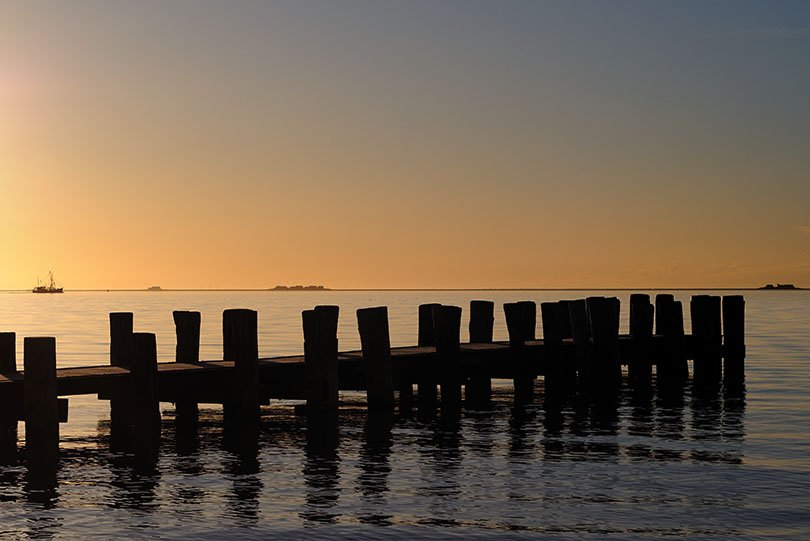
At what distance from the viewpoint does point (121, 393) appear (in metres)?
20.0

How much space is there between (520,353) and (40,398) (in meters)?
12.5

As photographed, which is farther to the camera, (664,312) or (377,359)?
(664,312)

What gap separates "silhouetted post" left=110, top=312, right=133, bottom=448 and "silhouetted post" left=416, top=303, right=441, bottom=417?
21.0 ft

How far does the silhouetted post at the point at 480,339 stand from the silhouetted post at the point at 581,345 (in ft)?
6.54

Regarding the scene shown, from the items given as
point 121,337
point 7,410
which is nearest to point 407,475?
point 7,410

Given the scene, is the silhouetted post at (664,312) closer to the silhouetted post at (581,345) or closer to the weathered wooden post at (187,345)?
the silhouetted post at (581,345)

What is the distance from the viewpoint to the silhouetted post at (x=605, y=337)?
28.9m

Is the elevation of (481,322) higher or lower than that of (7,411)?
higher

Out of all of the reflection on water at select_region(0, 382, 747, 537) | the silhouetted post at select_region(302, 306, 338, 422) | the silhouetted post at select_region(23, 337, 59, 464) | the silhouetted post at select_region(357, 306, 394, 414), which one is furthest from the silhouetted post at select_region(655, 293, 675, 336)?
the silhouetted post at select_region(23, 337, 59, 464)

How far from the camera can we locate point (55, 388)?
1795cm

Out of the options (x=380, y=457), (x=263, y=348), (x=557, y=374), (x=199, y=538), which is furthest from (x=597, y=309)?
(x=263, y=348)

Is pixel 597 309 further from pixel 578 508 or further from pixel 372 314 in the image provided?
pixel 578 508

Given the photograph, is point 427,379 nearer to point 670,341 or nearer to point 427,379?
point 427,379

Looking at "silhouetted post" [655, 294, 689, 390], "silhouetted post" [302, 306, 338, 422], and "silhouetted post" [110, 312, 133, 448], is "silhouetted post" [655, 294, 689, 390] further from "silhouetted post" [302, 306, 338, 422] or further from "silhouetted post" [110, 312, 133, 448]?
"silhouetted post" [110, 312, 133, 448]
